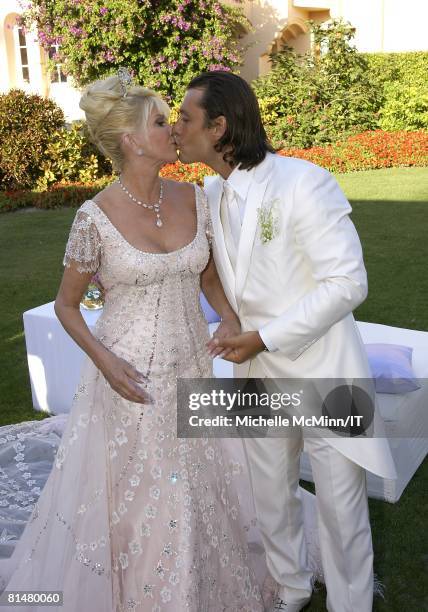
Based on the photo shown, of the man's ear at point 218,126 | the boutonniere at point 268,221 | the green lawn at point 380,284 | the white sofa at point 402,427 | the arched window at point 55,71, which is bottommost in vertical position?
the green lawn at point 380,284

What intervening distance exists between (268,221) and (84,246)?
819mm

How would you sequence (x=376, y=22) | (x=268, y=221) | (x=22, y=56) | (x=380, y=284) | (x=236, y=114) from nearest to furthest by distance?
(x=268, y=221) < (x=236, y=114) < (x=380, y=284) < (x=22, y=56) < (x=376, y=22)

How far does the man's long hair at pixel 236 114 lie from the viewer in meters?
2.98

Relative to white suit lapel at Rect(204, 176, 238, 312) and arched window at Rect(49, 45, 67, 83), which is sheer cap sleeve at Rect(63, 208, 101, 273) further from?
arched window at Rect(49, 45, 67, 83)

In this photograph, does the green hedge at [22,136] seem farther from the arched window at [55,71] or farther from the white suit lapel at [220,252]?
the white suit lapel at [220,252]

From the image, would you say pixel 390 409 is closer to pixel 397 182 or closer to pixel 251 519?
pixel 251 519

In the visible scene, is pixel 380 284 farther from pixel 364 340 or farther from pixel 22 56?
pixel 22 56

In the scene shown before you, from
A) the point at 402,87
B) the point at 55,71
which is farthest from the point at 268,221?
the point at 55,71

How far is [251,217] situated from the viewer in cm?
292

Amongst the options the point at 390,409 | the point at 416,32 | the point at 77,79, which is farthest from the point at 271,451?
the point at 416,32

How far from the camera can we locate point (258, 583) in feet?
11.8

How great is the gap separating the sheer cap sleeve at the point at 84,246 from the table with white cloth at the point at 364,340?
2131 mm

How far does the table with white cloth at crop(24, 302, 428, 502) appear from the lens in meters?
4.52

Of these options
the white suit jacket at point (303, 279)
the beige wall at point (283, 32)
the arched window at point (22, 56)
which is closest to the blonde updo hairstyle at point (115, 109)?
the white suit jacket at point (303, 279)
